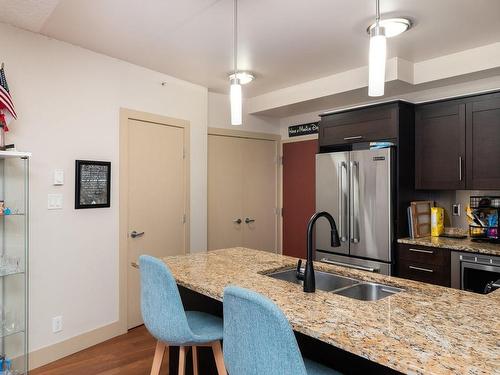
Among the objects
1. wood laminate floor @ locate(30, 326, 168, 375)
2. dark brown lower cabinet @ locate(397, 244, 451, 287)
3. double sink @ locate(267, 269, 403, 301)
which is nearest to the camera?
double sink @ locate(267, 269, 403, 301)

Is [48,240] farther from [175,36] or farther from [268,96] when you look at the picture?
[268,96]

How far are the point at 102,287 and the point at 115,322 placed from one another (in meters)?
0.37

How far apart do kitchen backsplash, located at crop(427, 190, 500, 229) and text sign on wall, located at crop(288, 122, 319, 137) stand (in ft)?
5.52

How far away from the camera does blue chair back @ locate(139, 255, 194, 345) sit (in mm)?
1676

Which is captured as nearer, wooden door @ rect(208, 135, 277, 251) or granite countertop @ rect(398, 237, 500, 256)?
granite countertop @ rect(398, 237, 500, 256)

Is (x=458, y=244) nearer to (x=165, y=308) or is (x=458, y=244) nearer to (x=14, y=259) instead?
(x=165, y=308)

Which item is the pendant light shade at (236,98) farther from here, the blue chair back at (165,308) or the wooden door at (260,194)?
the wooden door at (260,194)

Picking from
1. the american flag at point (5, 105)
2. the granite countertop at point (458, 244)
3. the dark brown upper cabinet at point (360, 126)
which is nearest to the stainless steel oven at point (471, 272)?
the granite countertop at point (458, 244)

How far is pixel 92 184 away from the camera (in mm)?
3213

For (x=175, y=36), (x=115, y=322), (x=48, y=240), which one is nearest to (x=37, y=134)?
(x=48, y=240)

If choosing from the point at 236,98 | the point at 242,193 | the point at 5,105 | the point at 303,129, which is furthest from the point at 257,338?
the point at 303,129

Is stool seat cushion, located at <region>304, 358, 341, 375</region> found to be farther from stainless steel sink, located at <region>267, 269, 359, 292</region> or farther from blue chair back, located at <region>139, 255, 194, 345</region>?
stainless steel sink, located at <region>267, 269, 359, 292</region>

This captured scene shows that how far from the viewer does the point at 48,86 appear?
2.94 meters

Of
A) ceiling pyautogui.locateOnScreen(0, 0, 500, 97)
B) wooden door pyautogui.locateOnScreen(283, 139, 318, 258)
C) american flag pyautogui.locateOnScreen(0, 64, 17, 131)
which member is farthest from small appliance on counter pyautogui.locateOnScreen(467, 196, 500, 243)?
american flag pyautogui.locateOnScreen(0, 64, 17, 131)
